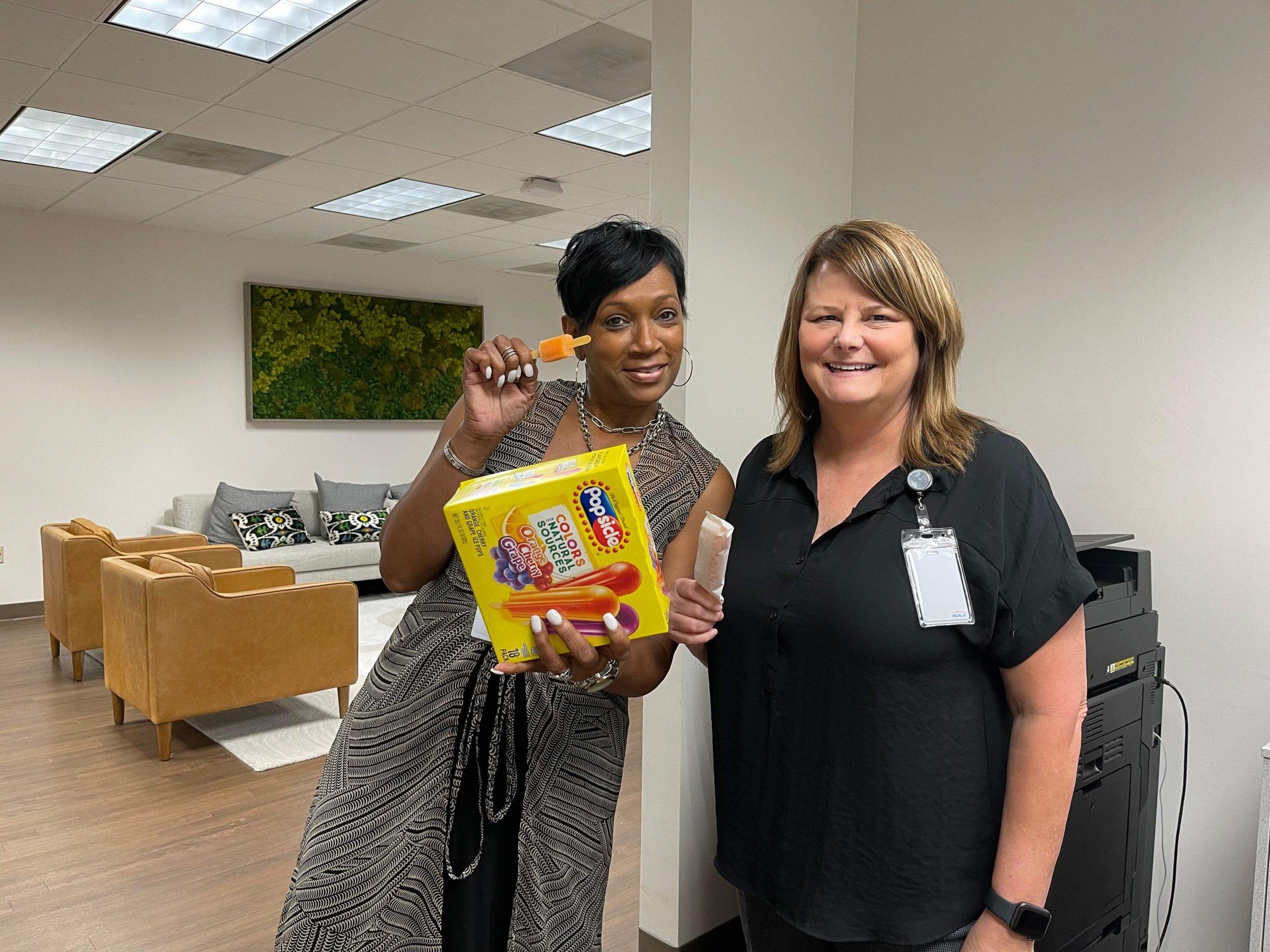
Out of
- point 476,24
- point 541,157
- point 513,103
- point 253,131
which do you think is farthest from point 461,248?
point 476,24

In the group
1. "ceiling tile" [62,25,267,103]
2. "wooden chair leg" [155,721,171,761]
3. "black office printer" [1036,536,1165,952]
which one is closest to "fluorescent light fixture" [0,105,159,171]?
"ceiling tile" [62,25,267,103]

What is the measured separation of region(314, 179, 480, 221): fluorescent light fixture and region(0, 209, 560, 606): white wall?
5.55 feet

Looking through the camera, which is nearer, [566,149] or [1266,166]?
[1266,166]

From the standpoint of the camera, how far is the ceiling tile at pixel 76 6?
10.8ft

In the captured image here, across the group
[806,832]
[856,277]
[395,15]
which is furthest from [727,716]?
[395,15]

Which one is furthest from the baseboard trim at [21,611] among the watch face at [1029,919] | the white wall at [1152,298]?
the watch face at [1029,919]

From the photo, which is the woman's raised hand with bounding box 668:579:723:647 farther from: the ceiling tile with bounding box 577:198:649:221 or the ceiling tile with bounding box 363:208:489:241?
the ceiling tile with bounding box 363:208:489:241

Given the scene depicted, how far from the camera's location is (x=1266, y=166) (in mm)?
1975

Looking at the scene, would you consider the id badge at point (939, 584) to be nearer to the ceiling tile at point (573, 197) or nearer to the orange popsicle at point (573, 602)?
the orange popsicle at point (573, 602)

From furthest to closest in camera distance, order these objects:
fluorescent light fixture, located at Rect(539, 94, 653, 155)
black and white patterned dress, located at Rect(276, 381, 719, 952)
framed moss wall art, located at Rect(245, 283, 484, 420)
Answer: framed moss wall art, located at Rect(245, 283, 484, 420) < fluorescent light fixture, located at Rect(539, 94, 653, 155) < black and white patterned dress, located at Rect(276, 381, 719, 952)

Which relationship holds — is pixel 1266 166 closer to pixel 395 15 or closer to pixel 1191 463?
pixel 1191 463

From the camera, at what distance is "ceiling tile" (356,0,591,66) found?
3289 millimetres

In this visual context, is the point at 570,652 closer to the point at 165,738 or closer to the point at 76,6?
the point at 76,6

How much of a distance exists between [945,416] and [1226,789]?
1.47 m
